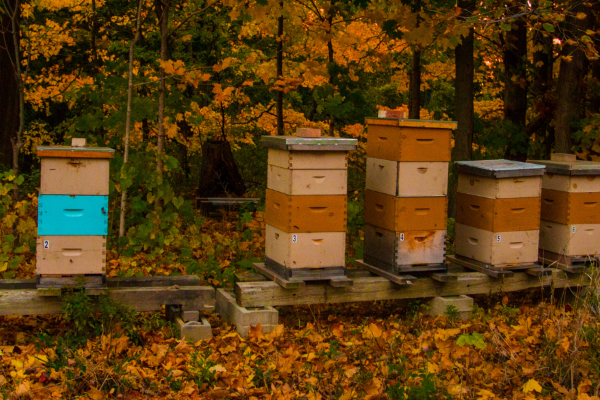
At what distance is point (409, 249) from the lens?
5531mm

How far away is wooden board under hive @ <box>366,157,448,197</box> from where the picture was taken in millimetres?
5402

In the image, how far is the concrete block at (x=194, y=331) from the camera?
16.2 feet

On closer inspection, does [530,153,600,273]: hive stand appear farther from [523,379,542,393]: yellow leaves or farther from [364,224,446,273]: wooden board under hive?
[523,379,542,393]: yellow leaves

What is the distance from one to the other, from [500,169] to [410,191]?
0.80m

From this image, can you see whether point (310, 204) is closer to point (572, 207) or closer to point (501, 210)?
point (501, 210)

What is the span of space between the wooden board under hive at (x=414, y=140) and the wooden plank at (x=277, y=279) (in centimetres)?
128

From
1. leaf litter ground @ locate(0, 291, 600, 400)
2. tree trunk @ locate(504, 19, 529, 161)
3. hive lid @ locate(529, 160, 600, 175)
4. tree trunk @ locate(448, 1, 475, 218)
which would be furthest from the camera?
tree trunk @ locate(504, 19, 529, 161)

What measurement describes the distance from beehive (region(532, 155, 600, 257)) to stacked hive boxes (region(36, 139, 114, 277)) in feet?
12.4

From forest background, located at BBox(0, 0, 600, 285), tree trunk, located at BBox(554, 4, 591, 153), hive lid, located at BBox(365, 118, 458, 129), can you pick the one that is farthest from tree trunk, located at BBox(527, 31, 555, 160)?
hive lid, located at BBox(365, 118, 458, 129)

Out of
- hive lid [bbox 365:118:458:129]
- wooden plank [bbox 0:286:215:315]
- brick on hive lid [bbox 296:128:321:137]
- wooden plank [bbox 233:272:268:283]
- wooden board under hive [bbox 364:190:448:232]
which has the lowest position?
wooden plank [bbox 0:286:215:315]

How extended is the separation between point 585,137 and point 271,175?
539 cm

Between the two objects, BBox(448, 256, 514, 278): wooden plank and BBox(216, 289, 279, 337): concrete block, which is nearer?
BBox(216, 289, 279, 337): concrete block

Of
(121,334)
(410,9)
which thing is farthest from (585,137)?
(121,334)

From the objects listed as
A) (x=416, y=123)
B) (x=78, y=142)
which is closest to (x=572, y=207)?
(x=416, y=123)
